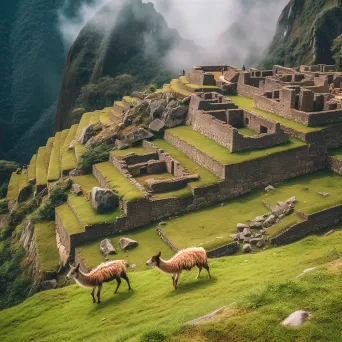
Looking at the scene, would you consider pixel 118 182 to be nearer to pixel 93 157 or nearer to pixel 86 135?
pixel 93 157

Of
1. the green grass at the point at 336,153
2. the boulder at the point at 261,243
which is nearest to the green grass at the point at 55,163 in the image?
the green grass at the point at 336,153

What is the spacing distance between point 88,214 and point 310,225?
35.2ft

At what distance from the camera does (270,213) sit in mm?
22750

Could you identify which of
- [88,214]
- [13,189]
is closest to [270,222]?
[88,214]

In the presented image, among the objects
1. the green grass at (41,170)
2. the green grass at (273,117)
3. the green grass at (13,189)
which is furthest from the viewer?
the green grass at (13,189)

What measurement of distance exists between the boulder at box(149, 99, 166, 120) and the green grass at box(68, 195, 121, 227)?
29.5ft

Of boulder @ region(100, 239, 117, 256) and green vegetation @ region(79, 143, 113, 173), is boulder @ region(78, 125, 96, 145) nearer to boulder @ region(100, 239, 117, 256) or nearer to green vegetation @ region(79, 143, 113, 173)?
green vegetation @ region(79, 143, 113, 173)

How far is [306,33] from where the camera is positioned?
8350 cm

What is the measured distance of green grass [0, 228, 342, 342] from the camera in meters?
9.59

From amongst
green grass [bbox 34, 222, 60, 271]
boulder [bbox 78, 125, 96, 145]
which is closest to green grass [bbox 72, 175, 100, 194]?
green grass [bbox 34, 222, 60, 271]

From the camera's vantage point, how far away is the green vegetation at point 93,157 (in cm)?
3142

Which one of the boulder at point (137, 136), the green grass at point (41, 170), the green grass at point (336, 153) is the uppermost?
the green grass at point (336, 153)

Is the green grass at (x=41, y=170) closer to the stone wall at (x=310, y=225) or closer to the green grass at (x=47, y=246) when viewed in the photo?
the green grass at (x=47, y=246)

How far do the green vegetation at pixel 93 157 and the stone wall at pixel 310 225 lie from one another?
14.4m
